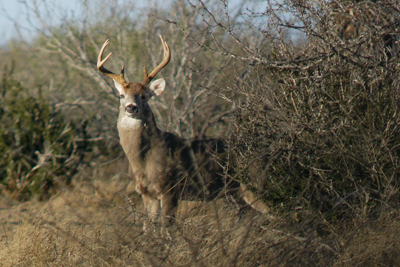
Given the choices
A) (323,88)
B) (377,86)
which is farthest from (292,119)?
(377,86)

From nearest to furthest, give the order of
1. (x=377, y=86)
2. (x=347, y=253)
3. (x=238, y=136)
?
(x=347, y=253), (x=377, y=86), (x=238, y=136)

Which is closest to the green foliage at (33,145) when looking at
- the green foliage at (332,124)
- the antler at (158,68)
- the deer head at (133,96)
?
the deer head at (133,96)

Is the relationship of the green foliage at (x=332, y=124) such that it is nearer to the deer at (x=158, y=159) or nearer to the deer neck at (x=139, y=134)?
the deer at (x=158, y=159)

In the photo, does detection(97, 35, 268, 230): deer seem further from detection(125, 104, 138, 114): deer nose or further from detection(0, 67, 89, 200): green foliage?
detection(0, 67, 89, 200): green foliage

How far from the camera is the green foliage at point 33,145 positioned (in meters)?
9.51

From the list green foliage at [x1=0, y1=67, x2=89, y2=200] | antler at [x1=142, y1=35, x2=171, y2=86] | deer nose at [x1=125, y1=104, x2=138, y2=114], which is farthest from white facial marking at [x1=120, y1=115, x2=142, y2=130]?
green foliage at [x1=0, y1=67, x2=89, y2=200]

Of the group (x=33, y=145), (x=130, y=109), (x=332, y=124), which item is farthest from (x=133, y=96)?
(x=33, y=145)

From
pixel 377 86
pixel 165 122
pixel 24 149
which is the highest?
pixel 377 86

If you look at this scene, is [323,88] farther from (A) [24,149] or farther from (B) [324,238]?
(A) [24,149]

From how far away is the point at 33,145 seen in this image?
9.84m

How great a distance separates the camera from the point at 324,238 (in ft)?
15.6

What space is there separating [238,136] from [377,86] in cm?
146

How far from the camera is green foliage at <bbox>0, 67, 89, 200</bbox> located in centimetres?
951

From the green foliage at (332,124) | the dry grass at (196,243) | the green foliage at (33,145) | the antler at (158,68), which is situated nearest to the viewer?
the dry grass at (196,243)
